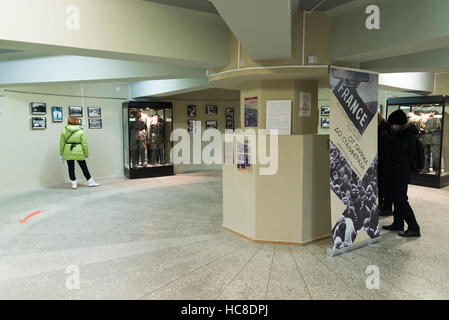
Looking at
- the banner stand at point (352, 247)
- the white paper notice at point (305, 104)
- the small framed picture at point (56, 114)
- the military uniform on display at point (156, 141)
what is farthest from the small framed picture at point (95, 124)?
the banner stand at point (352, 247)

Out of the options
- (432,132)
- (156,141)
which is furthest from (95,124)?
(432,132)

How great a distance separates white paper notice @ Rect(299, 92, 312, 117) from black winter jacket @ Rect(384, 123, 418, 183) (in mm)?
1221

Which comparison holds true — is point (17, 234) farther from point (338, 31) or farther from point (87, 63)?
point (338, 31)

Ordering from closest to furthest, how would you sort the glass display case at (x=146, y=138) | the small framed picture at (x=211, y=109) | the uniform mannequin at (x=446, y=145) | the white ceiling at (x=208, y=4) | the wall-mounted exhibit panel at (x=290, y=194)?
the white ceiling at (x=208, y=4) < the wall-mounted exhibit panel at (x=290, y=194) < the uniform mannequin at (x=446, y=145) < the glass display case at (x=146, y=138) < the small framed picture at (x=211, y=109)

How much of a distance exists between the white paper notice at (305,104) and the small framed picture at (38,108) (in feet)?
20.1

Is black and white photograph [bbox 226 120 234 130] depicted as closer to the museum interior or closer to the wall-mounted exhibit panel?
the museum interior

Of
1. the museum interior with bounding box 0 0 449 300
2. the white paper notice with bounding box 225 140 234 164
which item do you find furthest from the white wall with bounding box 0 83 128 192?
the white paper notice with bounding box 225 140 234 164

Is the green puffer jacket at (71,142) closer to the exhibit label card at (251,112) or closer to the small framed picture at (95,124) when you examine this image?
the small framed picture at (95,124)

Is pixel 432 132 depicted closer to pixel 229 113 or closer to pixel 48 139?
pixel 229 113

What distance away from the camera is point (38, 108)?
7.45 m

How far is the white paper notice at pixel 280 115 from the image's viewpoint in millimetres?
4137

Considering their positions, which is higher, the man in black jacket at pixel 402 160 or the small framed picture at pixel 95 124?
the small framed picture at pixel 95 124

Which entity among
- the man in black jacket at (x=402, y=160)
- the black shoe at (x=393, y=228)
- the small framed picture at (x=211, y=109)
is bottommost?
the black shoe at (x=393, y=228)
